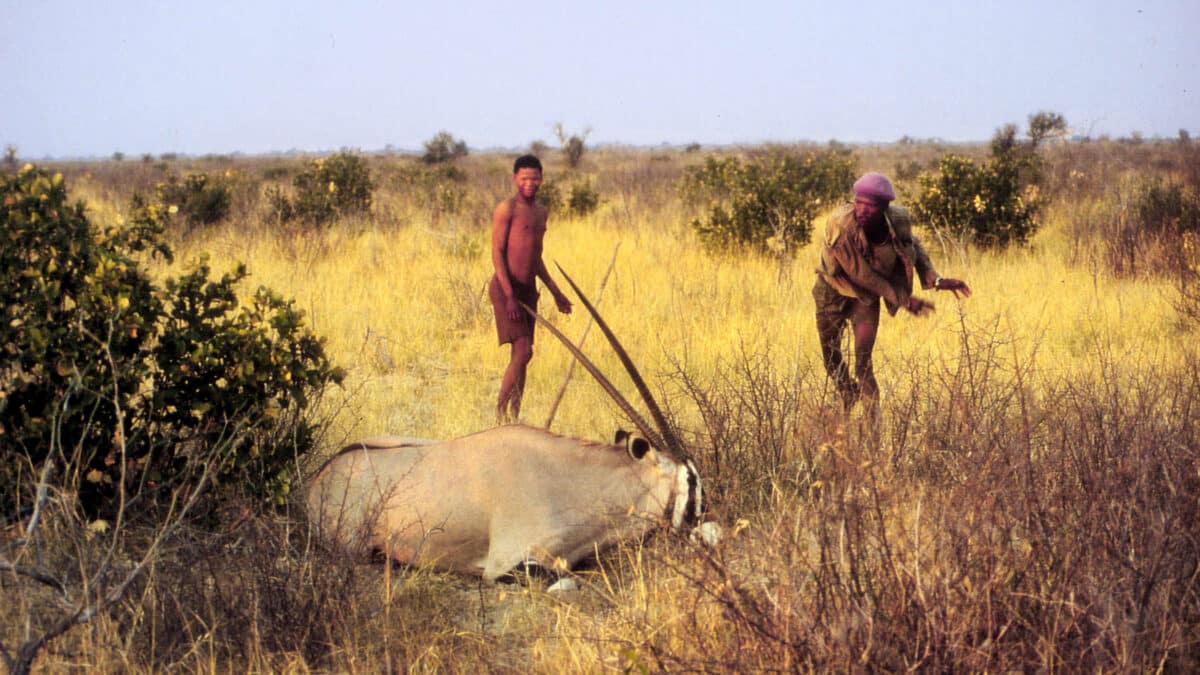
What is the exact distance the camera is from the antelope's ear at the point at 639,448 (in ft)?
13.6

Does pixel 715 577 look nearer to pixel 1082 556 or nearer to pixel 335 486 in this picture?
Result: pixel 1082 556

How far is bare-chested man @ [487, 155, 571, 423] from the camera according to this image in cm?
628

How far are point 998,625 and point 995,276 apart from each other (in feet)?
26.8

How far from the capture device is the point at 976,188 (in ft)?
40.7

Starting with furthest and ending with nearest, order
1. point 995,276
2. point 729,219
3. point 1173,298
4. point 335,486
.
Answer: point 729,219 → point 995,276 → point 1173,298 → point 335,486

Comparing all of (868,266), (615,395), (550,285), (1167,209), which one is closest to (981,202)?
(1167,209)

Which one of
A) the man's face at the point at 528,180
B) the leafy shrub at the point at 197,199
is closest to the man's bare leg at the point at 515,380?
the man's face at the point at 528,180

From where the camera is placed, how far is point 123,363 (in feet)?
14.0

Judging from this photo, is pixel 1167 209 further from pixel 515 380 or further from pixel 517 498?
pixel 517 498

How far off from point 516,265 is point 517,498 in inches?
96.0

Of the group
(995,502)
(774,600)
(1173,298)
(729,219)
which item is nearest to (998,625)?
(995,502)

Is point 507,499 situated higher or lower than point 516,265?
lower

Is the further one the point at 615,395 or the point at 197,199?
the point at 197,199

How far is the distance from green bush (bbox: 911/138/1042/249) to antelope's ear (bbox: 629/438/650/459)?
871cm
